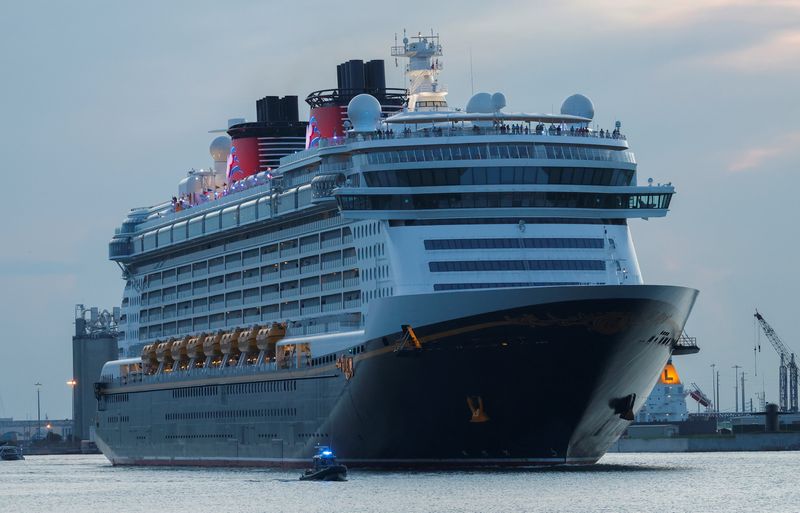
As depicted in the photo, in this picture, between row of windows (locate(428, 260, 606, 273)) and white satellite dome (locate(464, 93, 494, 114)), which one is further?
white satellite dome (locate(464, 93, 494, 114))

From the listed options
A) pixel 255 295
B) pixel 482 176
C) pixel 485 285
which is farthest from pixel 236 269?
pixel 485 285

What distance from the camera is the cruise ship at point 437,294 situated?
225ft

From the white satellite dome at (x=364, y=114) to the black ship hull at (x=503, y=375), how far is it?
901 centimetres

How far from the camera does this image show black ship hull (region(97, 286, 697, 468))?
222 feet

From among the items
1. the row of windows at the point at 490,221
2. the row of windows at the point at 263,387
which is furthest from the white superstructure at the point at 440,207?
the row of windows at the point at 263,387

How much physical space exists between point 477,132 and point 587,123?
5.90 m

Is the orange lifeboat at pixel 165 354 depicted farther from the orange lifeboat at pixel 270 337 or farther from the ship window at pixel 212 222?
the orange lifeboat at pixel 270 337

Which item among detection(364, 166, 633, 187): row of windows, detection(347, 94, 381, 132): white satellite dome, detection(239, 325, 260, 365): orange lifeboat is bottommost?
detection(239, 325, 260, 365): orange lifeboat

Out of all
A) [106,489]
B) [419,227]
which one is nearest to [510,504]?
[419,227]

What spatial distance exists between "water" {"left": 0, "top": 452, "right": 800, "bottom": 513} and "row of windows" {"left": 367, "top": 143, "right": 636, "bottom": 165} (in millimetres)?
12111

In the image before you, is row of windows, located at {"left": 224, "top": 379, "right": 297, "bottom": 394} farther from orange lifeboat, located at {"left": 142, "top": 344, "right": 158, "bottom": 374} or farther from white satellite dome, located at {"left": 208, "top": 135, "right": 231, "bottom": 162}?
white satellite dome, located at {"left": 208, "top": 135, "right": 231, "bottom": 162}

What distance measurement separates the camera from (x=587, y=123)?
255 feet

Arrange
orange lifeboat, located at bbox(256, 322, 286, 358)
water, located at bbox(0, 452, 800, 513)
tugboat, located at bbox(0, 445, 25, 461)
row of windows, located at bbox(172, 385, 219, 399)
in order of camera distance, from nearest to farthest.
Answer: water, located at bbox(0, 452, 800, 513), orange lifeboat, located at bbox(256, 322, 286, 358), row of windows, located at bbox(172, 385, 219, 399), tugboat, located at bbox(0, 445, 25, 461)

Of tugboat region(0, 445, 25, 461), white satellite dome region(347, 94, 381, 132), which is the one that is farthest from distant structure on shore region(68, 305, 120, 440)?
white satellite dome region(347, 94, 381, 132)
